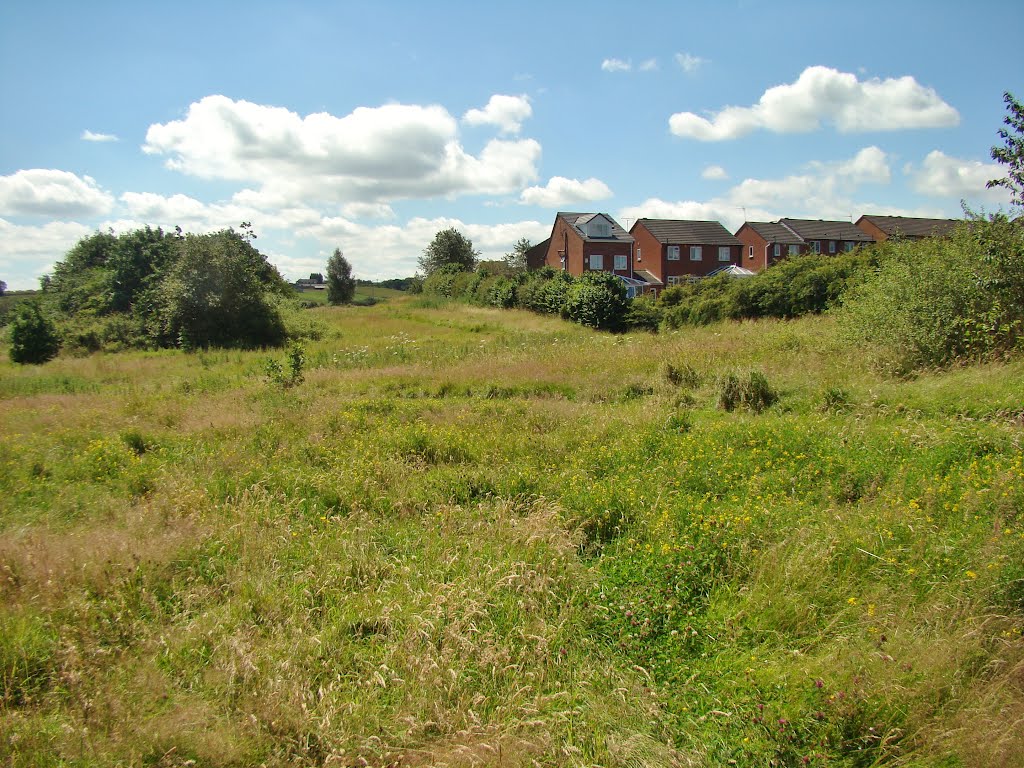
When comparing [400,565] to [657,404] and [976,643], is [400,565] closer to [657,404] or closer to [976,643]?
[976,643]

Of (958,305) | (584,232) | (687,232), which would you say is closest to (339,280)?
(584,232)

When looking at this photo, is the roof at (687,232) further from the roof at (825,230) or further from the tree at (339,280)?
the tree at (339,280)

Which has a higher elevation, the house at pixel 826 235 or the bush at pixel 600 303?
the house at pixel 826 235

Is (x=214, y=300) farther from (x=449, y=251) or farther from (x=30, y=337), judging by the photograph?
(x=449, y=251)

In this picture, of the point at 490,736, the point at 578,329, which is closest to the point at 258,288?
the point at 578,329

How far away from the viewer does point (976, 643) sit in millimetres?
3662

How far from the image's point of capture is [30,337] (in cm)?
2592

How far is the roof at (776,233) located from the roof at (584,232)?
42.0ft

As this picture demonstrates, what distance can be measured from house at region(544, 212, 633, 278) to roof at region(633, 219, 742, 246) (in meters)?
2.77

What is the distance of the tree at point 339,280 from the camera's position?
65.2 m

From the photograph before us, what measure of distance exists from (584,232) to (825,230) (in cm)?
2628

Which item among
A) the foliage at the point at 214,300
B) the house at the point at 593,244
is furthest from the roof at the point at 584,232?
the foliage at the point at 214,300

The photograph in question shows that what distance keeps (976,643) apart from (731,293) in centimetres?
2416

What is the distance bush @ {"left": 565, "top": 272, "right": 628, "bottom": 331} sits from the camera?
29625mm
